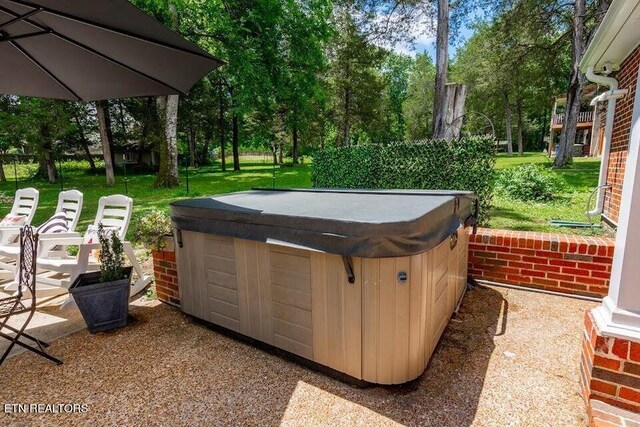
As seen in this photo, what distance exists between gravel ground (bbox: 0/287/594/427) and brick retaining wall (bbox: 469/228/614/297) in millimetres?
523

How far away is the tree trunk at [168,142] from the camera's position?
11462 millimetres

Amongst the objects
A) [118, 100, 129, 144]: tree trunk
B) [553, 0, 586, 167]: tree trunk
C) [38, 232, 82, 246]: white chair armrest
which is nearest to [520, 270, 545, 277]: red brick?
[38, 232, 82, 246]: white chair armrest

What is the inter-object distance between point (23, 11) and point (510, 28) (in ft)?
Answer: 48.5

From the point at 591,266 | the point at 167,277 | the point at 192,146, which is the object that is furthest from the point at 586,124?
the point at 167,277

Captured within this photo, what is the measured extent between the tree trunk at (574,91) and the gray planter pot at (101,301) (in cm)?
1536

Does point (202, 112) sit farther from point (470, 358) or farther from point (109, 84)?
point (470, 358)

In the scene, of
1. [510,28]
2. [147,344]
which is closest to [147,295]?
[147,344]

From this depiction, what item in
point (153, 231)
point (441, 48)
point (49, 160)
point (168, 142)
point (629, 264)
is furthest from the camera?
point (49, 160)

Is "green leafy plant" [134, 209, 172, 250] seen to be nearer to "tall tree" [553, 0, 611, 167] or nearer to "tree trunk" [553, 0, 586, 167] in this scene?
"tall tree" [553, 0, 611, 167]

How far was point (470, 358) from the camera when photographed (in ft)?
7.91

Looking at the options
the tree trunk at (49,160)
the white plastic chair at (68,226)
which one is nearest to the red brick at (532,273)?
the white plastic chair at (68,226)

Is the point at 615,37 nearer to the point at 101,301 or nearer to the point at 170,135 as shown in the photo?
the point at 101,301

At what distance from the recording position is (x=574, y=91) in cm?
1323

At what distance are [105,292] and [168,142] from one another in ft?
33.7
